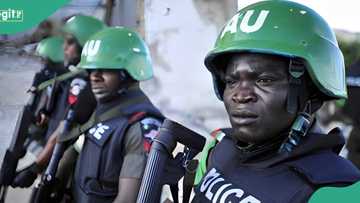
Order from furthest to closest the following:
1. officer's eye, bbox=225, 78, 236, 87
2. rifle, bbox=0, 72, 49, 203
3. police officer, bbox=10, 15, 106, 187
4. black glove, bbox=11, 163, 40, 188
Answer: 1. rifle, bbox=0, 72, 49, 203
2. police officer, bbox=10, 15, 106, 187
3. black glove, bbox=11, 163, 40, 188
4. officer's eye, bbox=225, 78, 236, 87

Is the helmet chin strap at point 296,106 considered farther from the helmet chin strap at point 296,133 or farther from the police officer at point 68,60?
the police officer at point 68,60

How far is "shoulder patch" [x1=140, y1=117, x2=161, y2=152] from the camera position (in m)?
2.01

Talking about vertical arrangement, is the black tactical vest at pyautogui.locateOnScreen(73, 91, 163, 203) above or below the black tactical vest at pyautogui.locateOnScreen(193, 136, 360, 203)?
below

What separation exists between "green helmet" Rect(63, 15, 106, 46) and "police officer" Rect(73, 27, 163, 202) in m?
0.77

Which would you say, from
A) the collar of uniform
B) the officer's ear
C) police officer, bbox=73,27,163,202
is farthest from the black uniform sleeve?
the officer's ear

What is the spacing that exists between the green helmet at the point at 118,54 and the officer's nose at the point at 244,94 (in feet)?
3.90

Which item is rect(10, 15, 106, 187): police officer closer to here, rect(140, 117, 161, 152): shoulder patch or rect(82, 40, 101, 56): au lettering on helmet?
rect(82, 40, 101, 56): au lettering on helmet

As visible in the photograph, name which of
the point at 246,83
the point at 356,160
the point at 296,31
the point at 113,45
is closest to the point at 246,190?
the point at 246,83

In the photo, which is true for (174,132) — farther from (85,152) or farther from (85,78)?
(85,78)

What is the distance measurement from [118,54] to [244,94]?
1.26m

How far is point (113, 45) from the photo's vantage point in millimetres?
2365

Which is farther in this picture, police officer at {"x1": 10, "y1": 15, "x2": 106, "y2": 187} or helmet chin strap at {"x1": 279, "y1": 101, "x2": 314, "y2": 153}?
police officer at {"x1": 10, "y1": 15, "x2": 106, "y2": 187}

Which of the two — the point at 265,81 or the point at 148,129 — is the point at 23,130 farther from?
the point at 265,81

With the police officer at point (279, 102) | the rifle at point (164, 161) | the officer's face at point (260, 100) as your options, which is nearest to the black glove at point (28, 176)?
the rifle at point (164, 161)
